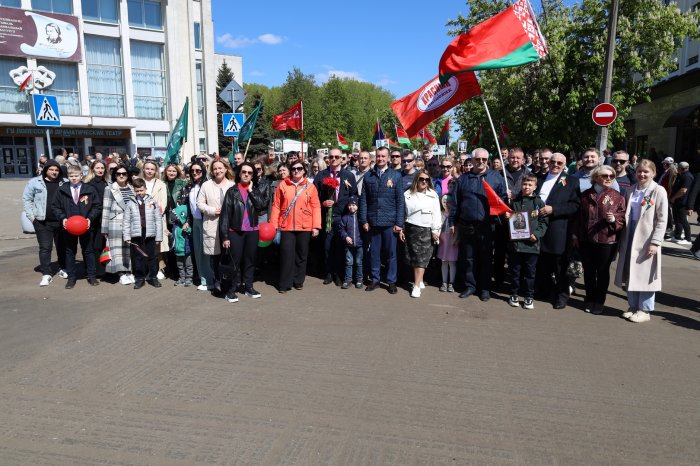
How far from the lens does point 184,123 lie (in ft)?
33.5

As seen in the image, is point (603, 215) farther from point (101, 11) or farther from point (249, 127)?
point (101, 11)

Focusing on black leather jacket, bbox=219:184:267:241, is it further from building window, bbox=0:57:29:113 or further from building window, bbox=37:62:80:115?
building window, bbox=0:57:29:113

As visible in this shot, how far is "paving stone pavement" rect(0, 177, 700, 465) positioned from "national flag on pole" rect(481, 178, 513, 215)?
129 centimetres

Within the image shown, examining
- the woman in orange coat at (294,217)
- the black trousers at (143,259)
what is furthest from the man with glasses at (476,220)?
the black trousers at (143,259)

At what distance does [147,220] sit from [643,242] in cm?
688

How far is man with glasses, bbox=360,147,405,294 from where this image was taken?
7246 millimetres

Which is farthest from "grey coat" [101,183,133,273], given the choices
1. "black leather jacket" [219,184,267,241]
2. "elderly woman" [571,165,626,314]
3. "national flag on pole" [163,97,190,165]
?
"elderly woman" [571,165,626,314]

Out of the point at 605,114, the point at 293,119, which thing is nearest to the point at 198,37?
the point at 293,119

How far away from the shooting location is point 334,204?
25.9ft

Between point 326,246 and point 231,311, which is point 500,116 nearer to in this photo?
point 326,246

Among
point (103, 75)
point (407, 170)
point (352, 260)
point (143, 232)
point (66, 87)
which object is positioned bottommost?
point (352, 260)

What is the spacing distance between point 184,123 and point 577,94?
44.8 ft

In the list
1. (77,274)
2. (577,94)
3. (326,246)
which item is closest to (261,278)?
(326,246)

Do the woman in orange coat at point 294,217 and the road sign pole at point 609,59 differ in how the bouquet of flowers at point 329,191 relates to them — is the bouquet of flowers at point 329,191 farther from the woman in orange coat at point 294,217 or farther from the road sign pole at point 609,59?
the road sign pole at point 609,59
